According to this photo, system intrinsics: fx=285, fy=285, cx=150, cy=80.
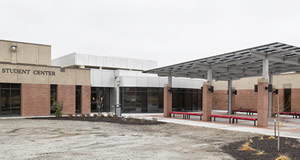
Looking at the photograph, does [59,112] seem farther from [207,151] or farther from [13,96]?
[207,151]

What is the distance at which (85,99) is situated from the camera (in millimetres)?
31219

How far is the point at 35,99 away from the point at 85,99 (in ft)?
17.4

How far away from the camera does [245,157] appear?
932cm

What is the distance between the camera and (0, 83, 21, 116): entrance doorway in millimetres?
26500

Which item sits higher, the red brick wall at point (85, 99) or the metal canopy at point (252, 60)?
the metal canopy at point (252, 60)

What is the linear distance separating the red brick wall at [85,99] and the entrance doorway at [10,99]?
250 inches

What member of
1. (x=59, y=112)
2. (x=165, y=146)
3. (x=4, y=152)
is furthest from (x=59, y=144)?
(x=59, y=112)

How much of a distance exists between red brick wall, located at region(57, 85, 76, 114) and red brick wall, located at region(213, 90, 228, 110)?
22115mm

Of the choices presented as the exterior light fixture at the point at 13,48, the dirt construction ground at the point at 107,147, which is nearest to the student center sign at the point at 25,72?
the exterior light fixture at the point at 13,48

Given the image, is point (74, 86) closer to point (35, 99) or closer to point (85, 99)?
point (85, 99)

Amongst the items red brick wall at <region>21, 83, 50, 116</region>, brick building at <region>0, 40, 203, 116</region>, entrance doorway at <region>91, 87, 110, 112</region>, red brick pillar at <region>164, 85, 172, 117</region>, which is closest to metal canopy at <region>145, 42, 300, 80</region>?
red brick pillar at <region>164, 85, 172, 117</region>

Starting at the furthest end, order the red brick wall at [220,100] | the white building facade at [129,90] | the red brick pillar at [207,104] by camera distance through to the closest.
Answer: the red brick wall at [220,100], the white building facade at [129,90], the red brick pillar at [207,104]

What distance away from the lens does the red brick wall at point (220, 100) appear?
4191cm

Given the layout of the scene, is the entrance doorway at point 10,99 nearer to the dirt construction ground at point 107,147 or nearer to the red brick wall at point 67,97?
the red brick wall at point 67,97
